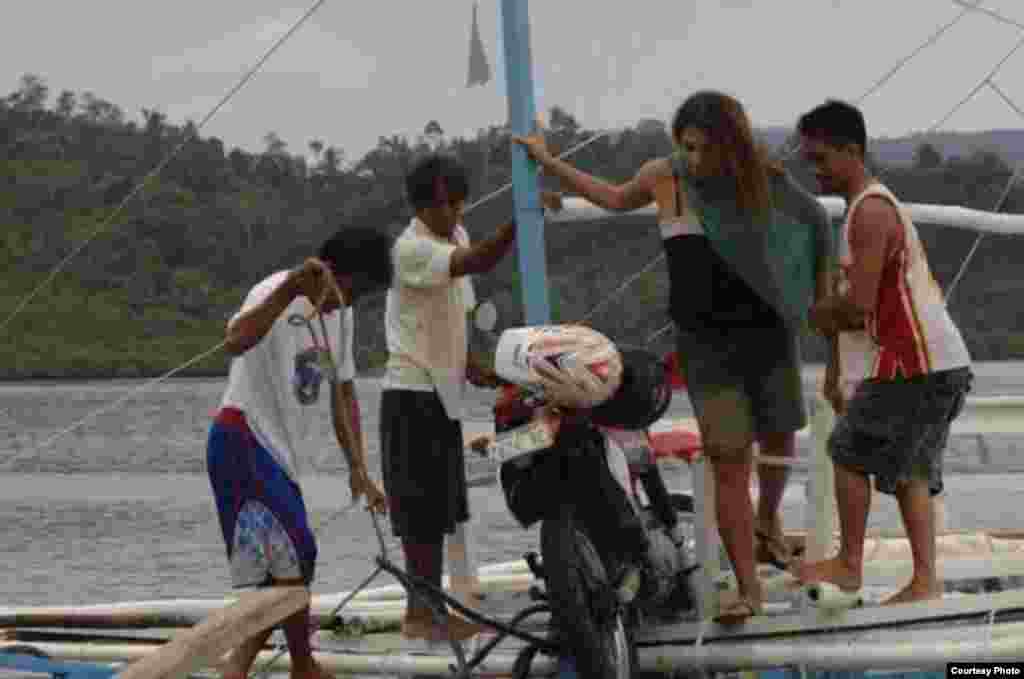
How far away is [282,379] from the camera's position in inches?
263

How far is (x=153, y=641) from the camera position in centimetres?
754

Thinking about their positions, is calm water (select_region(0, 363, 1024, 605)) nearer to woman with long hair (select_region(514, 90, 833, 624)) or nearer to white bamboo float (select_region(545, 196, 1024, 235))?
woman with long hair (select_region(514, 90, 833, 624))

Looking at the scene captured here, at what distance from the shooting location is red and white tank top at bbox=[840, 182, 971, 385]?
253 inches

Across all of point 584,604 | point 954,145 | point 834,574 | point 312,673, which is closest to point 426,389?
point 312,673

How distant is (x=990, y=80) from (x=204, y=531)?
10.2 meters

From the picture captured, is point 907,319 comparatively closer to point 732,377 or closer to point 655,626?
point 732,377

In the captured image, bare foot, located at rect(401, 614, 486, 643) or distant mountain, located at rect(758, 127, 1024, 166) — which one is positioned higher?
distant mountain, located at rect(758, 127, 1024, 166)

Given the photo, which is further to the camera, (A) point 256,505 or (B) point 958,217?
(B) point 958,217

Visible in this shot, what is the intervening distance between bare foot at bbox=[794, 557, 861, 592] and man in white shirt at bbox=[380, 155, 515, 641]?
0.95 metres

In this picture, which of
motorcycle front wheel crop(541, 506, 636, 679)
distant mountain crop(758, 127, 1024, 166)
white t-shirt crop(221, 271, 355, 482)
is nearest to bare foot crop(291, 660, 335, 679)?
white t-shirt crop(221, 271, 355, 482)

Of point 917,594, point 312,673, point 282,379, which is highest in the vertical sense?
point 282,379

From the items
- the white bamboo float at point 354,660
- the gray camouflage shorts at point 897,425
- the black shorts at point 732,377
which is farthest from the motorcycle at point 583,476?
the gray camouflage shorts at point 897,425

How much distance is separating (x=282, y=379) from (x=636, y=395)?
96 centimetres

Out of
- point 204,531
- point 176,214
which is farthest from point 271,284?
point 204,531
